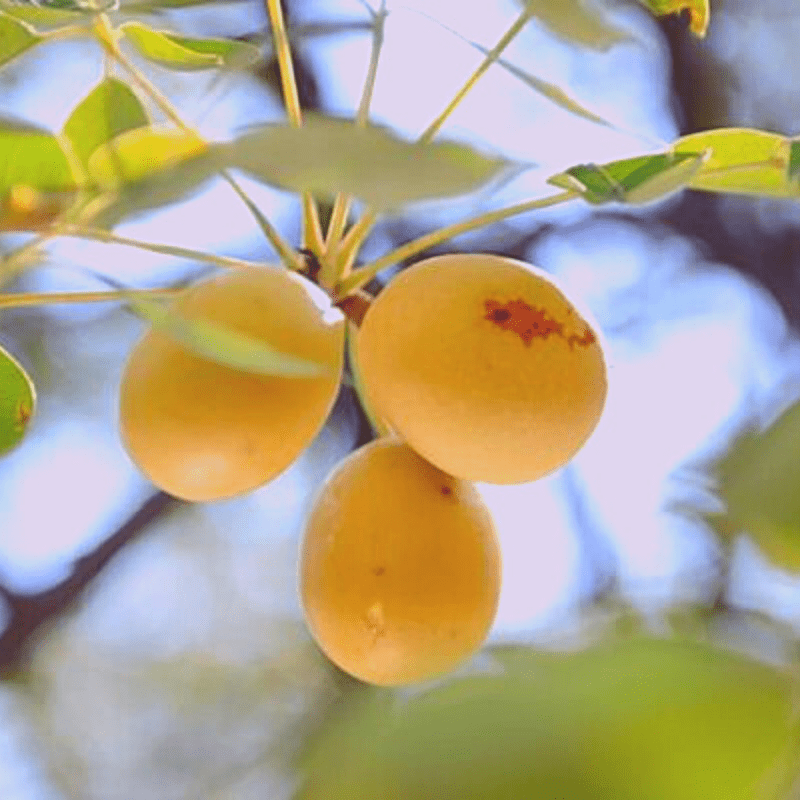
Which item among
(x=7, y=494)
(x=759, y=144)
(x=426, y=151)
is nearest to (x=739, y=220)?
(x=7, y=494)

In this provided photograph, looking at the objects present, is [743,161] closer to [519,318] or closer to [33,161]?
[519,318]

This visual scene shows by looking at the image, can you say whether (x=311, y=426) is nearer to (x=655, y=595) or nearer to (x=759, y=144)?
(x=759, y=144)

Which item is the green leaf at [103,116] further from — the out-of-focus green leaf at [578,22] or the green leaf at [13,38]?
the out-of-focus green leaf at [578,22]

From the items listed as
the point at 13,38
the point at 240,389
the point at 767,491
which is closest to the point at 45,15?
the point at 13,38

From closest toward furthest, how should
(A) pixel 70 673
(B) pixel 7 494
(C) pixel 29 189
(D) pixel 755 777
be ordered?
(D) pixel 755 777, (C) pixel 29 189, (B) pixel 7 494, (A) pixel 70 673

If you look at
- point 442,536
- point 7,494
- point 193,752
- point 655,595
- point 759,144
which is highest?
point 655,595
